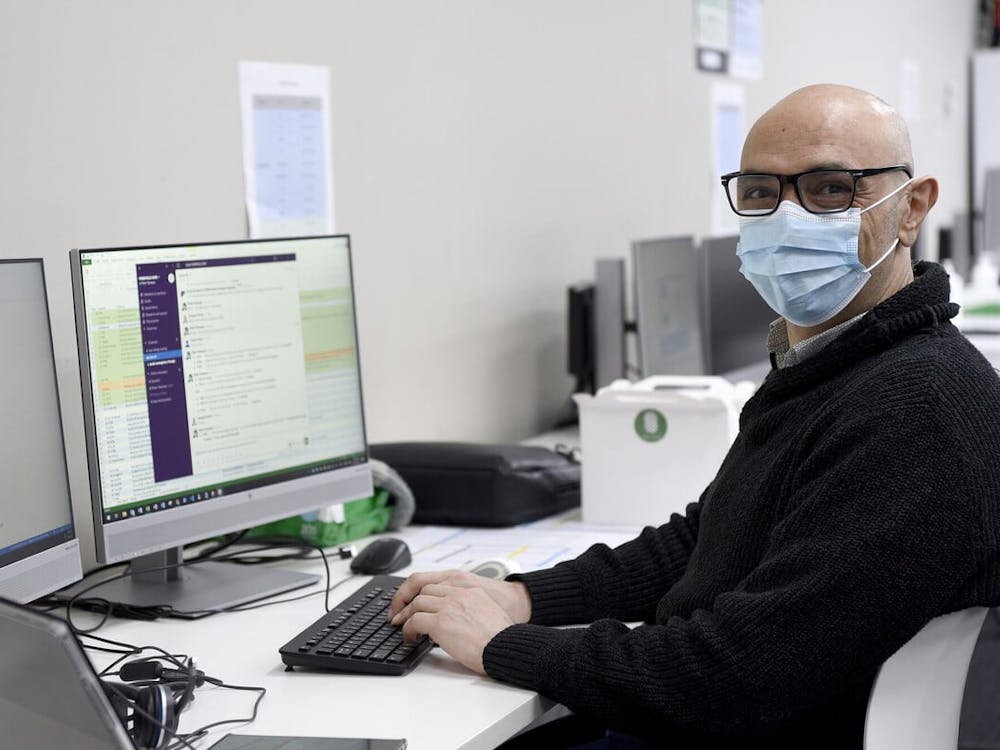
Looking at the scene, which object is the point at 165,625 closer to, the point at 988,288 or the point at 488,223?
the point at 488,223

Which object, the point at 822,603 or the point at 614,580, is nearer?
the point at 822,603

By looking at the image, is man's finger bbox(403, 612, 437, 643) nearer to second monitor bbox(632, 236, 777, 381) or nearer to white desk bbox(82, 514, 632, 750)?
white desk bbox(82, 514, 632, 750)

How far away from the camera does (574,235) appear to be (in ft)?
9.91

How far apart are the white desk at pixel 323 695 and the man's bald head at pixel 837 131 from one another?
69 centimetres

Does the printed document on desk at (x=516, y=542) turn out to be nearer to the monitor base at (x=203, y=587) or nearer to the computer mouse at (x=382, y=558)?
Result: the computer mouse at (x=382, y=558)

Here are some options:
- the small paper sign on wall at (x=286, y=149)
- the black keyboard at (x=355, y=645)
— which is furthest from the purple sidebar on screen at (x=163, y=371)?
the small paper sign on wall at (x=286, y=149)

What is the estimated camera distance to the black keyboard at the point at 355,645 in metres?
1.38

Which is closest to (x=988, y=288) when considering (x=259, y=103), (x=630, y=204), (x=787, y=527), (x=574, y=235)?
(x=630, y=204)

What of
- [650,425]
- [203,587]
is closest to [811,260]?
[650,425]

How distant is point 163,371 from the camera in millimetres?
1600

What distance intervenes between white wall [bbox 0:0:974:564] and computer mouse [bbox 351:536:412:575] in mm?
418

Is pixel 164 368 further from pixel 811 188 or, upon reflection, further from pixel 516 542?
pixel 811 188

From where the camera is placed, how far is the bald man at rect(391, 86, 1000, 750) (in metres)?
1.18

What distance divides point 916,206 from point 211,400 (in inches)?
36.5
